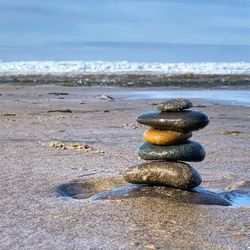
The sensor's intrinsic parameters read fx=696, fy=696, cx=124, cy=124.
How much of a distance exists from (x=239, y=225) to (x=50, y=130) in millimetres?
7954

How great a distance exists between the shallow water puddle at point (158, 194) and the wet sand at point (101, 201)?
0.09m

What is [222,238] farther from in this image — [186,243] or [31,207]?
[31,207]

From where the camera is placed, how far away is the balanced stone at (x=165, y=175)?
283 inches

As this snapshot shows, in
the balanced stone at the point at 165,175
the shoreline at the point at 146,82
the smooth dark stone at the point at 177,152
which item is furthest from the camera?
the shoreline at the point at 146,82

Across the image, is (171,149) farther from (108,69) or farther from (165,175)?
(108,69)

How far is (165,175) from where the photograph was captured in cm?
725

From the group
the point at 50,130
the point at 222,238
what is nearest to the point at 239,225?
the point at 222,238

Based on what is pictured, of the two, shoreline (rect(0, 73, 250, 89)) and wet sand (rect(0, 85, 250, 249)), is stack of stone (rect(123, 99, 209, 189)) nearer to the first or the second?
wet sand (rect(0, 85, 250, 249))

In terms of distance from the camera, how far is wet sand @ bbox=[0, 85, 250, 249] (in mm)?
5664

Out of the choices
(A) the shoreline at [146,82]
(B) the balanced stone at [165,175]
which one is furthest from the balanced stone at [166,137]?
(A) the shoreline at [146,82]

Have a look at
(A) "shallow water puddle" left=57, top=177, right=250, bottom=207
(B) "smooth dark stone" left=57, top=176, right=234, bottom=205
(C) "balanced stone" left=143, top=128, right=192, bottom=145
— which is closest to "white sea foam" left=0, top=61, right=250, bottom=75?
(A) "shallow water puddle" left=57, top=177, right=250, bottom=207

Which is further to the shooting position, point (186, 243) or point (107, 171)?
point (107, 171)

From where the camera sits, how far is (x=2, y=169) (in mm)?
8797

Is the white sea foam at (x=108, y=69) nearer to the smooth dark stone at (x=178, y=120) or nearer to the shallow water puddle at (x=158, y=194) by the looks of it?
the shallow water puddle at (x=158, y=194)
